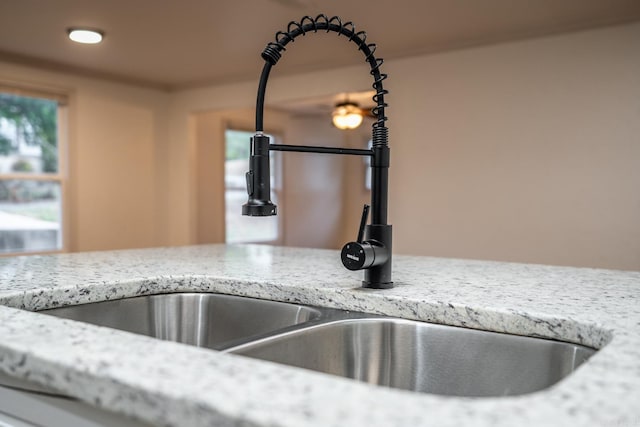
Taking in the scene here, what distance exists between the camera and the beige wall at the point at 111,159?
498 cm

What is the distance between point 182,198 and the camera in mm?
5750

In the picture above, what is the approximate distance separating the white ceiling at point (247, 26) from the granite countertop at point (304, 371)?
237 centimetres

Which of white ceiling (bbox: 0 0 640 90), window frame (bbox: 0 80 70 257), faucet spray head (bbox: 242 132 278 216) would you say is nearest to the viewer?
faucet spray head (bbox: 242 132 278 216)

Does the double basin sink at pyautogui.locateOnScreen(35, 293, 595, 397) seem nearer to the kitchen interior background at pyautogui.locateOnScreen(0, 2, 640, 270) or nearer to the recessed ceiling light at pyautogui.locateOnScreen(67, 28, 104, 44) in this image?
the kitchen interior background at pyautogui.locateOnScreen(0, 2, 640, 270)

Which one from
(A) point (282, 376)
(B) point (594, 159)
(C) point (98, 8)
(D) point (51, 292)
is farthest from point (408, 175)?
(A) point (282, 376)

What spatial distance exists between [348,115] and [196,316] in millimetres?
3801

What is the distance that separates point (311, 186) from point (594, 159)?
4.44 meters

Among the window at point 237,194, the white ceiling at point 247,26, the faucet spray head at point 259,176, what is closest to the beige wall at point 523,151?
the white ceiling at point 247,26

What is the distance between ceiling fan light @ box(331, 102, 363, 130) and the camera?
4.78m

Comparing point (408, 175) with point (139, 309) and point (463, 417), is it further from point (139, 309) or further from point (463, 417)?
point (463, 417)

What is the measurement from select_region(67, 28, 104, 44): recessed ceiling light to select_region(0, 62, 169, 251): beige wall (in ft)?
3.34

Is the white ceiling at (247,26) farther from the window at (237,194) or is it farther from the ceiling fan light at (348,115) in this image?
the window at (237,194)

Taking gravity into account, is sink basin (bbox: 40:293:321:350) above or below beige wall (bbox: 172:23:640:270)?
below

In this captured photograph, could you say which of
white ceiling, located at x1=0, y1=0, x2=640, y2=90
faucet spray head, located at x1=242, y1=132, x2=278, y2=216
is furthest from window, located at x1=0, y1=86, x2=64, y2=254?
faucet spray head, located at x1=242, y1=132, x2=278, y2=216
